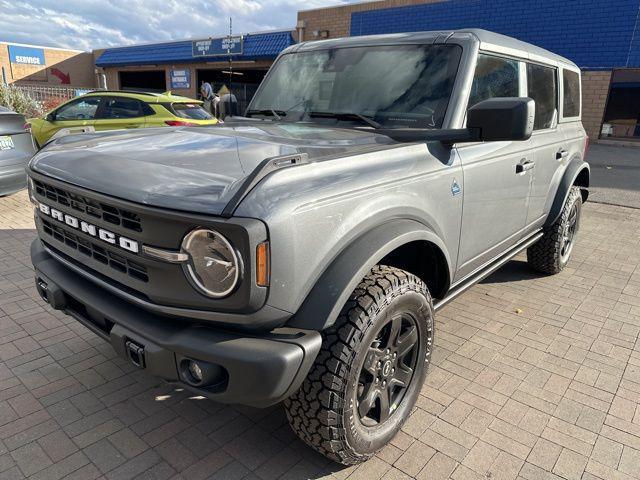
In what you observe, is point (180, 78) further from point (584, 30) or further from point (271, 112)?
point (271, 112)

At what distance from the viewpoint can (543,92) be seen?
392 cm

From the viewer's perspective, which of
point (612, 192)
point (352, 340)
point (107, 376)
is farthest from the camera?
point (612, 192)

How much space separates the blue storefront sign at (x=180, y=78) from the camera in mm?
27666

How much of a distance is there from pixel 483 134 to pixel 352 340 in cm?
122

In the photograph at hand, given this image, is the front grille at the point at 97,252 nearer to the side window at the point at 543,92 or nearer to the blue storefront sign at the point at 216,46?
the side window at the point at 543,92

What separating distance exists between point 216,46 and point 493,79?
2411 centimetres

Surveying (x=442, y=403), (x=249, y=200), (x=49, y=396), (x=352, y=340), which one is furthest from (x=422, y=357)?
(x=49, y=396)

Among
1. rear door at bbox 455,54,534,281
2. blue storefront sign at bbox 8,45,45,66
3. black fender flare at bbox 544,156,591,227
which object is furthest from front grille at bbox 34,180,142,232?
blue storefront sign at bbox 8,45,45,66

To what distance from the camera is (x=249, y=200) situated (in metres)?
1.69

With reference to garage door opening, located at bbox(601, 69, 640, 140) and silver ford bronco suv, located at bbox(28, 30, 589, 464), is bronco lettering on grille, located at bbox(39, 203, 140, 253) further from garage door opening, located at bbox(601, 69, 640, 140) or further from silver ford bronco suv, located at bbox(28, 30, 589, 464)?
garage door opening, located at bbox(601, 69, 640, 140)

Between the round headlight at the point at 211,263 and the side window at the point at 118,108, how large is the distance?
8.28 metres

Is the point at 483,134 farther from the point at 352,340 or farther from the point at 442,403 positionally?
the point at 442,403

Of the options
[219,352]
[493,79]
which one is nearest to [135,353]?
[219,352]

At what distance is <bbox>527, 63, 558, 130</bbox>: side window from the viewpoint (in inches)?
146
